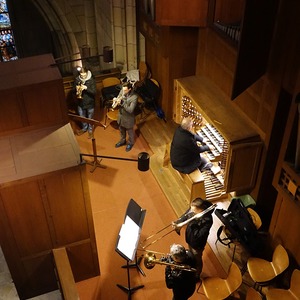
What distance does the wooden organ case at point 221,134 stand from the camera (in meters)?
7.47

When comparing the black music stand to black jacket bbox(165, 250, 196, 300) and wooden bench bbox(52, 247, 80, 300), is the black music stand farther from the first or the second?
wooden bench bbox(52, 247, 80, 300)

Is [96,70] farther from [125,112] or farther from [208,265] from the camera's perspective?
[208,265]

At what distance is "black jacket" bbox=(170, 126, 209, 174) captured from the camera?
790 centimetres

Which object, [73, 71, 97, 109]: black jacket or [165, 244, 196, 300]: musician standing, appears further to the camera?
[73, 71, 97, 109]: black jacket

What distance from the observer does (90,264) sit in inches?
292

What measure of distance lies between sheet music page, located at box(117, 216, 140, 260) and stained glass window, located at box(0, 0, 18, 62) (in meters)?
9.09

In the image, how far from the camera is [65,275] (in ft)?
21.6

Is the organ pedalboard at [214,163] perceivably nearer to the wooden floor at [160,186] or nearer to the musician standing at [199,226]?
the wooden floor at [160,186]

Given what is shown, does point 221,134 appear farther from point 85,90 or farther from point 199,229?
point 85,90

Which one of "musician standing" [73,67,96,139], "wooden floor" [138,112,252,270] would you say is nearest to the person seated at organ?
"wooden floor" [138,112,252,270]

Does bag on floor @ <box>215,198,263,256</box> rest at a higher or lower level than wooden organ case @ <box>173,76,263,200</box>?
lower

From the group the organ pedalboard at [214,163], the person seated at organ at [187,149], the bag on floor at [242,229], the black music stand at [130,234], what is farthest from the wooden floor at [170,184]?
the black music stand at [130,234]

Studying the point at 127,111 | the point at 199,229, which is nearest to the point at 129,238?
the point at 199,229

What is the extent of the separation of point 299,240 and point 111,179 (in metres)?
4.30
